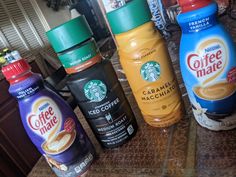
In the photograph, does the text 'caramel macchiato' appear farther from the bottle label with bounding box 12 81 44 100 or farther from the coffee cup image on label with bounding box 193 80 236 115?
the bottle label with bounding box 12 81 44 100

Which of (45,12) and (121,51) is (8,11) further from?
(121,51)

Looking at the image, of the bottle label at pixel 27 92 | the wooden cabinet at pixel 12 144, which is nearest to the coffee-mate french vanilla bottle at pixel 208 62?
the bottle label at pixel 27 92

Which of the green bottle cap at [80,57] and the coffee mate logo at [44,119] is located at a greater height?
the green bottle cap at [80,57]

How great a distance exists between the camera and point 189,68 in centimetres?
31

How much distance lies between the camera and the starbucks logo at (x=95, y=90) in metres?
0.36

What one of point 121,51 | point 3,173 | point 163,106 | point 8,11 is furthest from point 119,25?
point 8,11

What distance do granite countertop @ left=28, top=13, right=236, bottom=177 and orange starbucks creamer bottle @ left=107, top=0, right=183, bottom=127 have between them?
0.10 ft

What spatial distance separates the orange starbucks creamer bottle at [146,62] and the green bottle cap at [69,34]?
0.05 meters

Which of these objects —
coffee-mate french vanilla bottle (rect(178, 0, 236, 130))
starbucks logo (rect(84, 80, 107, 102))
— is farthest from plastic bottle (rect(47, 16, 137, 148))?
coffee-mate french vanilla bottle (rect(178, 0, 236, 130))

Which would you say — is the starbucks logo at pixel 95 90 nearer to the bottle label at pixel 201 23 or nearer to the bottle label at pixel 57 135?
the bottle label at pixel 57 135

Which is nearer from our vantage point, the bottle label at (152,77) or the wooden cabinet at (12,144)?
the bottle label at (152,77)

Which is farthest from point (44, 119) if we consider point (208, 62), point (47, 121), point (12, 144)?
point (12, 144)

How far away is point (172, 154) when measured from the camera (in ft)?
1.15

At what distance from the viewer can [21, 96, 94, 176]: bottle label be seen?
0.35 meters
